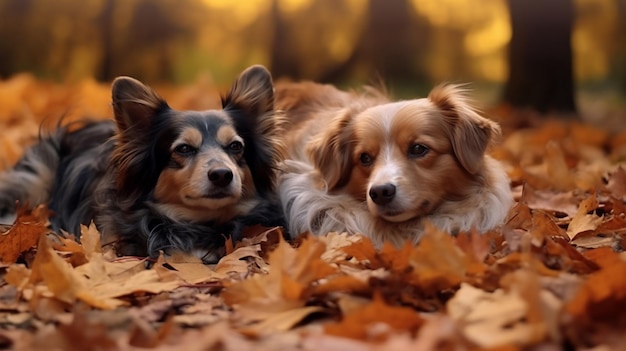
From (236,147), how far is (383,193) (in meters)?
0.83

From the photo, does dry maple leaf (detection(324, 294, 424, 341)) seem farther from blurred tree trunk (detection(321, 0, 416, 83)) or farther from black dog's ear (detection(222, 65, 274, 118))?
blurred tree trunk (detection(321, 0, 416, 83))

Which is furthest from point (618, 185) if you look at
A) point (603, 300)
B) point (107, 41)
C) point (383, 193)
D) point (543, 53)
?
point (107, 41)

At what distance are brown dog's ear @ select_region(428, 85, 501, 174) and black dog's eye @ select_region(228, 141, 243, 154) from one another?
943 millimetres

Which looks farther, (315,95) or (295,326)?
(315,95)

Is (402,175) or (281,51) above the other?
(402,175)

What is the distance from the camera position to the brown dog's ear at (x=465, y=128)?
3607 millimetres

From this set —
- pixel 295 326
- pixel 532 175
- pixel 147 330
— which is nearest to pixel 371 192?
pixel 295 326

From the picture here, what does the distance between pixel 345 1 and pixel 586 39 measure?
306 centimetres

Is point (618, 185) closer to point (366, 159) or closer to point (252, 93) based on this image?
point (366, 159)

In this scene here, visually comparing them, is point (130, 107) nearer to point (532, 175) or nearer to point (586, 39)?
point (532, 175)

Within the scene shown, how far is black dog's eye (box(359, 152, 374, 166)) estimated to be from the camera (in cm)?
365

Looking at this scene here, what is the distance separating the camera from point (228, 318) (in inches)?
95.0

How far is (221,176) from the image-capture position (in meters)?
3.49

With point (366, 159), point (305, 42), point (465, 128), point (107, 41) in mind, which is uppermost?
point (465, 128)
